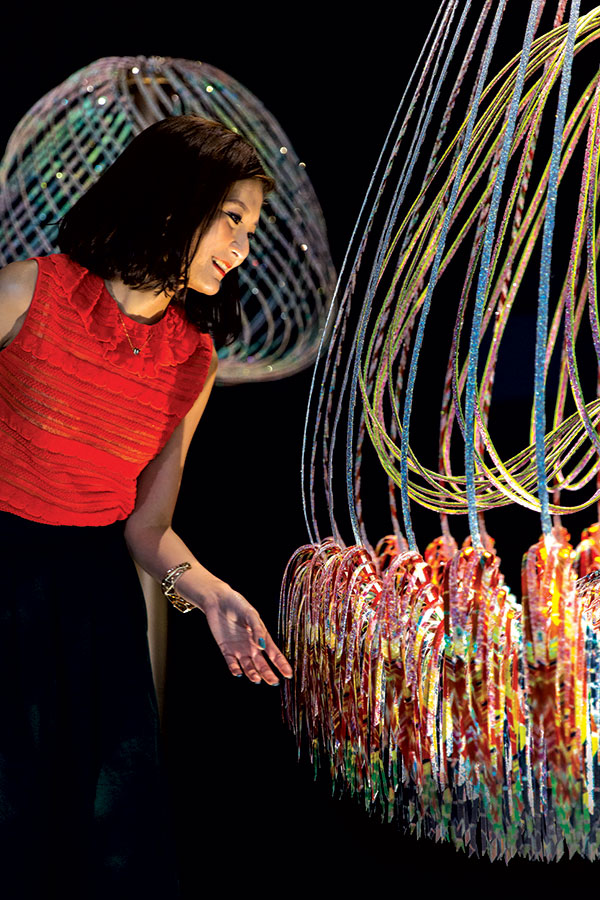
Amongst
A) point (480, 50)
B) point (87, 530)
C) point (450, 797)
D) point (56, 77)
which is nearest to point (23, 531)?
point (87, 530)

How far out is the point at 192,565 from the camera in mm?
1076

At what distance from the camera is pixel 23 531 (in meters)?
1.03

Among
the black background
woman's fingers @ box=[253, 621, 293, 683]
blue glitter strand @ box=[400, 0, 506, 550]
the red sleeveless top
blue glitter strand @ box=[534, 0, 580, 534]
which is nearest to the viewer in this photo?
blue glitter strand @ box=[534, 0, 580, 534]

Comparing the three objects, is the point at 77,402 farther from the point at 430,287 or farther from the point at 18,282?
the point at 430,287

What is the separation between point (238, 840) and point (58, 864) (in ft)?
2.09

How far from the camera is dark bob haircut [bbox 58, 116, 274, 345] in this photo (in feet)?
3.47

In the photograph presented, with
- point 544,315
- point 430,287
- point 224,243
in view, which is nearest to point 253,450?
point 224,243

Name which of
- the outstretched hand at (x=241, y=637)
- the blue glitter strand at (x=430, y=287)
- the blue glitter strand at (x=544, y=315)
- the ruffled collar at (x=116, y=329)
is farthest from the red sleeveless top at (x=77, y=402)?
the blue glitter strand at (x=544, y=315)

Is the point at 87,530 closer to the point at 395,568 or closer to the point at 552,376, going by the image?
the point at 395,568

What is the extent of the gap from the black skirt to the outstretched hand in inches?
5.4

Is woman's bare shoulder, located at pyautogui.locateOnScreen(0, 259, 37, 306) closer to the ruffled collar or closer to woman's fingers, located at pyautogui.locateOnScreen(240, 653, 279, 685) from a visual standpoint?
the ruffled collar

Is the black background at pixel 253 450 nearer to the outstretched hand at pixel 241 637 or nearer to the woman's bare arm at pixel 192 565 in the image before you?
the woman's bare arm at pixel 192 565

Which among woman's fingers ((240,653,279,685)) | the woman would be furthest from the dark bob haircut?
woman's fingers ((240,653,279,685))

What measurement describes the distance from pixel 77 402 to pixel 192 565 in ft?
0.68
